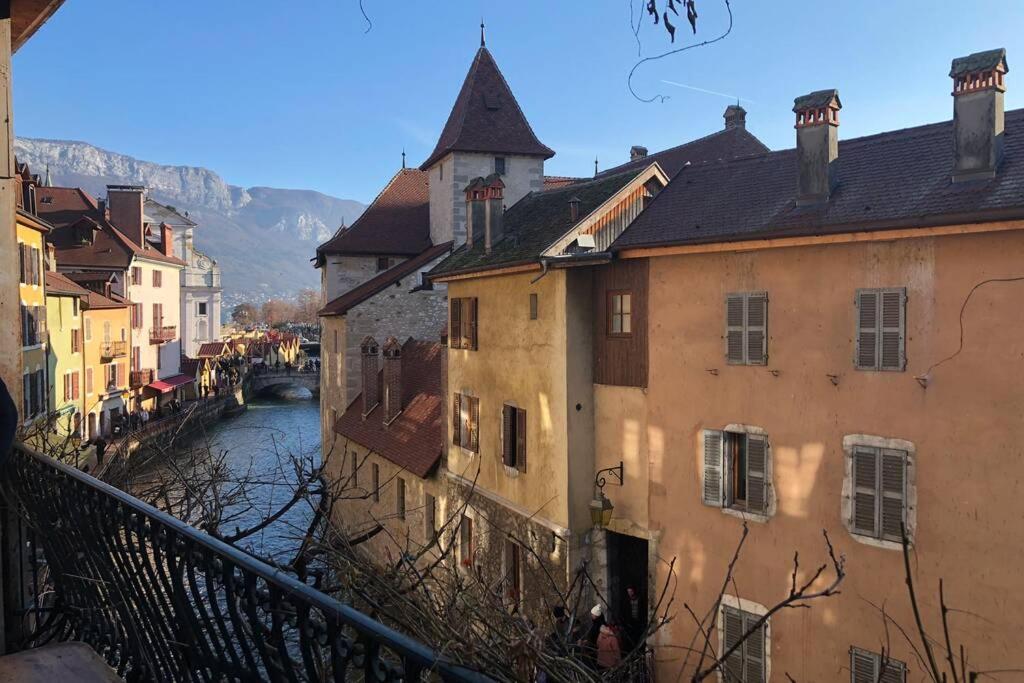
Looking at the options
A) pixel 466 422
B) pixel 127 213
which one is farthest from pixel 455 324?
pixel 127 213

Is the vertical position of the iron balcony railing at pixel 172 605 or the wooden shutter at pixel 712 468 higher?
the iron balcony railing at pixel 172 605

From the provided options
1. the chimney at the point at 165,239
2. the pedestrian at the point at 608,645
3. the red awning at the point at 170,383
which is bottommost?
the pedestrian at the point at 608,645

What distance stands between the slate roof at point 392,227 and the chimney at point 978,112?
24.9 metres

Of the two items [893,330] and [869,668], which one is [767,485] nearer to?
[869,668]

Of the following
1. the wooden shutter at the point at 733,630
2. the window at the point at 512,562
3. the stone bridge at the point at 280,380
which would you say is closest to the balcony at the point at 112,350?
the stone bridge at the point at 280,380

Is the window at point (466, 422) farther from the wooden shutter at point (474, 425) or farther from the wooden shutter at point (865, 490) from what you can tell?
the wooden shutter at point (865, 490)

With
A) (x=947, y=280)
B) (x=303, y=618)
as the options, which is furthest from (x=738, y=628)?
(x=303, y=618)

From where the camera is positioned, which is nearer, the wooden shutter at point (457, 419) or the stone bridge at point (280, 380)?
the wooden shutter at point (457, 419)

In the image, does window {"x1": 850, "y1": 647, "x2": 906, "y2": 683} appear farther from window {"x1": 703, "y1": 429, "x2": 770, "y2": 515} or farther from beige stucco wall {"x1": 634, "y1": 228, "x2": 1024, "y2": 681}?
window {"x1": 703, "y1": 429, "x2": 770, "y2": 515}

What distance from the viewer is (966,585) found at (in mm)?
9797

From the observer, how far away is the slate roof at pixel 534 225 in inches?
603

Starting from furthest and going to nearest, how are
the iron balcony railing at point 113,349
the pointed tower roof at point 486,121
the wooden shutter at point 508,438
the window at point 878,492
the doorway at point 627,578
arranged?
1. the iron balcony railing at point 113,349
2. the pointed tower roof at point 486,121
3. the wooden shutter at point 508,438
4. the doorway at point 627,578
5. the window at point 878,492

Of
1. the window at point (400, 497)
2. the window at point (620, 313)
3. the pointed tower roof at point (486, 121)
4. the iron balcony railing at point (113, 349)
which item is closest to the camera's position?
the window at point (620, 313)

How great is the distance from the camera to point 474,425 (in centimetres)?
1764
